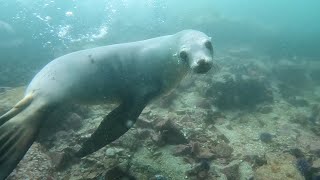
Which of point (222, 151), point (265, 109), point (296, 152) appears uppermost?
point (222, 151)

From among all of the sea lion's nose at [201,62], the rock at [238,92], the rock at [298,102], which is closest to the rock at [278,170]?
the sea lion's nose at [201,62]

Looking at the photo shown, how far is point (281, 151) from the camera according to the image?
582 centimetres

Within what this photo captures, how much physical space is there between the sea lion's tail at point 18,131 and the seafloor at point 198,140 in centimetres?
39

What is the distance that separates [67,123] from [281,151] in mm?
3933

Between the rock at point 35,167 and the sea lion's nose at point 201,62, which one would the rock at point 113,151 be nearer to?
the rock at point 35,167

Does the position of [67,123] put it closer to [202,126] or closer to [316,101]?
[202,126]

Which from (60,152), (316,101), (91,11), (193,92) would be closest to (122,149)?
(60,152)

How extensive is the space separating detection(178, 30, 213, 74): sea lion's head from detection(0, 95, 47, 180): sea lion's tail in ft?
5.91

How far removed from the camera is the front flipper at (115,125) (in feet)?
12.6

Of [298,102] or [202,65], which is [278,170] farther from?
[298,102]

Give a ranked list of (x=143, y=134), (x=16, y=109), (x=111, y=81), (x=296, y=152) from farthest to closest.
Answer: (x=296, y=152)
(x=143, y=134)
(x=111, y=81)
(x=16, y=109)

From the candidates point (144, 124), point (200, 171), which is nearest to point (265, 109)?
point (144, 124)

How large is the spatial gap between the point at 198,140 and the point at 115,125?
2.00 m

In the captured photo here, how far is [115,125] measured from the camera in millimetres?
3936
